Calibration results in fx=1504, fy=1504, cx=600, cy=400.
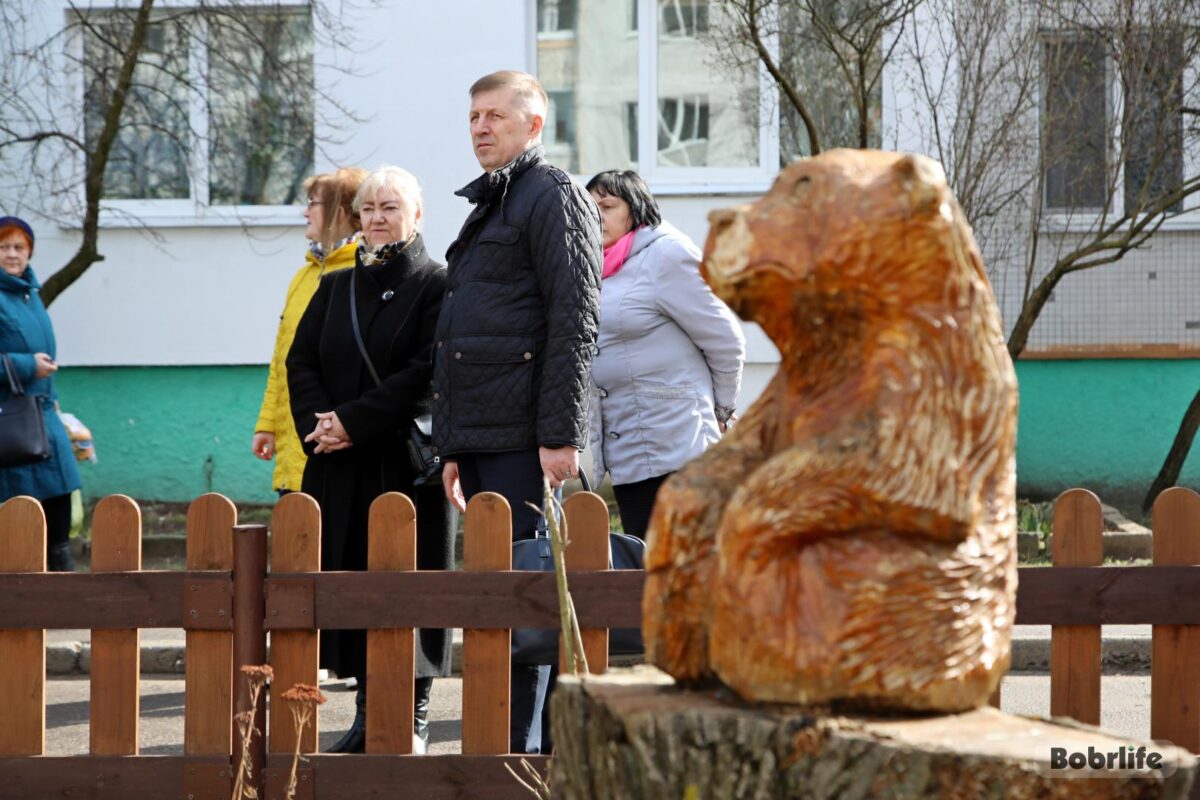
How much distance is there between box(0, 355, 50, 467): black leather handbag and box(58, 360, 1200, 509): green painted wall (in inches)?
184

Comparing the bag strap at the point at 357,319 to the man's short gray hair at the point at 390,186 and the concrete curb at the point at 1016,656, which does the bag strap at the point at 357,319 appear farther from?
the concrete curb at the point at 1016,656

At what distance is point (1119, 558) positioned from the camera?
28.5ft

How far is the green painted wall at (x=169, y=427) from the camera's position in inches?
445

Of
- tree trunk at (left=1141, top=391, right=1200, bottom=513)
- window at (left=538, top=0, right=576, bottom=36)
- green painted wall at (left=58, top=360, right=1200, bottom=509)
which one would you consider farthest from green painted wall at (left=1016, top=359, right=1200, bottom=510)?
window at (left=538, top=0, right=576, bottom=36)

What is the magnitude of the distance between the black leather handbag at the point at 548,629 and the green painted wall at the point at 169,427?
299 inches

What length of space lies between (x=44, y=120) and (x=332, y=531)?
735cm

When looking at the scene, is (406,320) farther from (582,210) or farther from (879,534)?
(879,534)

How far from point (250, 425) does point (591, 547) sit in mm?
7767

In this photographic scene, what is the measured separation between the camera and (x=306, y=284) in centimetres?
563

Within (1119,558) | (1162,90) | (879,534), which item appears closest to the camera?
(879,534)

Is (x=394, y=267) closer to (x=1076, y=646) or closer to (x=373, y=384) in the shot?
(x=373, y=384)

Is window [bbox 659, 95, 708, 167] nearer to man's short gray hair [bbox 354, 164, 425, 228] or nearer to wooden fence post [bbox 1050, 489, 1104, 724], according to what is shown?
man's short gray hair [bbox 354, 164, 425, 228]

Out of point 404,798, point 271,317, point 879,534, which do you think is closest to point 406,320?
point 404,798

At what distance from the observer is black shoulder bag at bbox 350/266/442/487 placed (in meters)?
4.73
